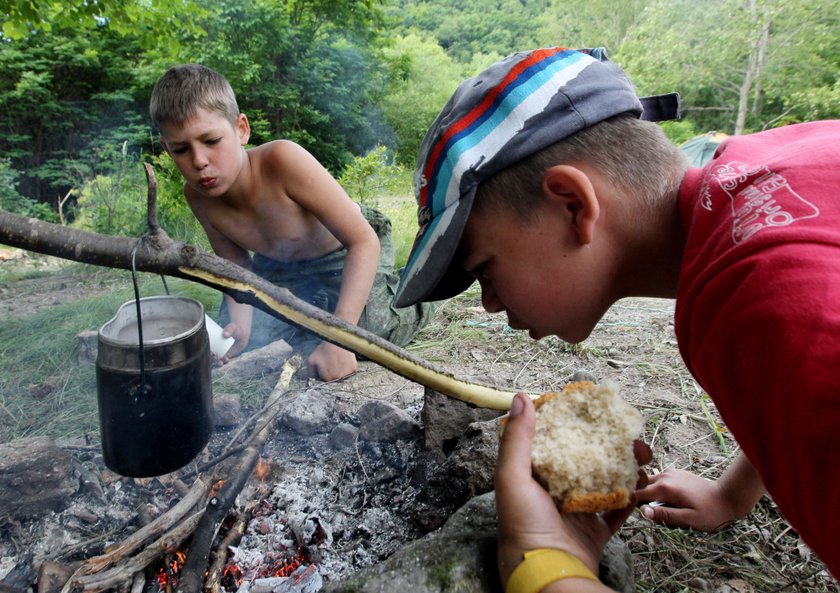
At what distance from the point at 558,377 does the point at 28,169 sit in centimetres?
1442

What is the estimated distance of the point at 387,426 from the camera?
2188mm

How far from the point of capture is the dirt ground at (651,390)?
5.24 ft

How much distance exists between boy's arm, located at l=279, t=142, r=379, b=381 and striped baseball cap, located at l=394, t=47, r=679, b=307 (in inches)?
67.5

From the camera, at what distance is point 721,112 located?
19344 mm

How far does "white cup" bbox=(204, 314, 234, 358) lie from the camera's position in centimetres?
303

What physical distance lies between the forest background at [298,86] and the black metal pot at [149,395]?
4.62 meters

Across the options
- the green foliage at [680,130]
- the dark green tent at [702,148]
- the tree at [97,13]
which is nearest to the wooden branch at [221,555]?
the tree at [97,13]

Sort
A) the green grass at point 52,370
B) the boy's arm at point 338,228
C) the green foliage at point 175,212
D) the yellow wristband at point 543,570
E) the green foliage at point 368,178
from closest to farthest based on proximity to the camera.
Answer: the yellow wristband at point 543,570, the green grass at point 52,370, the boy's arm at point 338,228, the green foliage at point 175,212, the green foliage at point 368,178

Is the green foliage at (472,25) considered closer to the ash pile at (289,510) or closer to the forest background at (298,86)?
the forest background at (298,86)

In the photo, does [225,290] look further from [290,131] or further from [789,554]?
[290,131]

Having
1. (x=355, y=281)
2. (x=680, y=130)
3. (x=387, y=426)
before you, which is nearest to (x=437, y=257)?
(x=387, y=426)

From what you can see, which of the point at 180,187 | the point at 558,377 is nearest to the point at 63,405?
the point at 558,377

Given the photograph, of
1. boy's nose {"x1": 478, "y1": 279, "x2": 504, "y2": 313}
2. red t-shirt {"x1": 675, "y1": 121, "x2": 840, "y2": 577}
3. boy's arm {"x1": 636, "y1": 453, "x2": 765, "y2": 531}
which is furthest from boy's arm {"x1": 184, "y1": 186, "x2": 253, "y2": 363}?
red t-shirt {"x1": 675, "y1": 121, "x2": 840, "y2": 577}

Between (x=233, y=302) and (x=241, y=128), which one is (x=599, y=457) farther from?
(x=241, y=128)
